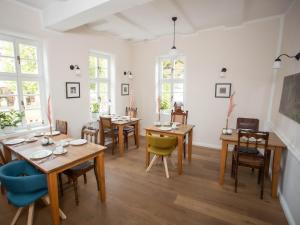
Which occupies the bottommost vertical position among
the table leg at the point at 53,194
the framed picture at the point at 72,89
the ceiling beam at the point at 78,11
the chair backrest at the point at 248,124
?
the table leg at the point at 53,194

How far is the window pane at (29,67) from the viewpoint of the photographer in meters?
3.12

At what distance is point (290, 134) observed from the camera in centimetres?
239

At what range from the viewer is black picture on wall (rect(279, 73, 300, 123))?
7.18 ft

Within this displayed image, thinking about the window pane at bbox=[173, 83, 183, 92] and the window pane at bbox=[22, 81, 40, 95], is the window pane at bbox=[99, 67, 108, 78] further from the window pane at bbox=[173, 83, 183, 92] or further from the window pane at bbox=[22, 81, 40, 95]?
the window pane at bbox=[173, 83, 183, 92]

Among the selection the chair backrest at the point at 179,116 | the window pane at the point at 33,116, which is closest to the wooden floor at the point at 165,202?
the chair backrest at the point at 179,116

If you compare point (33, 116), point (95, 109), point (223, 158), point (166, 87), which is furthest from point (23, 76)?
point (223, 158)

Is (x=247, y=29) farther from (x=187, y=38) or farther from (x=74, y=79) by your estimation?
(x=74, y=79)

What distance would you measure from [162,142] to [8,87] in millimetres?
2838

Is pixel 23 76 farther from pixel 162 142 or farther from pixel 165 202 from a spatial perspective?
pixel 165 202

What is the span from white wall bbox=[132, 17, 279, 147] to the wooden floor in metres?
1.49

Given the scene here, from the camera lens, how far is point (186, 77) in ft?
15.2

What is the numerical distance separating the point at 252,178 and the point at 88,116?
146 inches

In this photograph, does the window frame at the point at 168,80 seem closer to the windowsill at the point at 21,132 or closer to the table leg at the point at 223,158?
the table leg at the point at 223,158

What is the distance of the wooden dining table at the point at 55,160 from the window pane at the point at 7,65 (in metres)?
1.26
